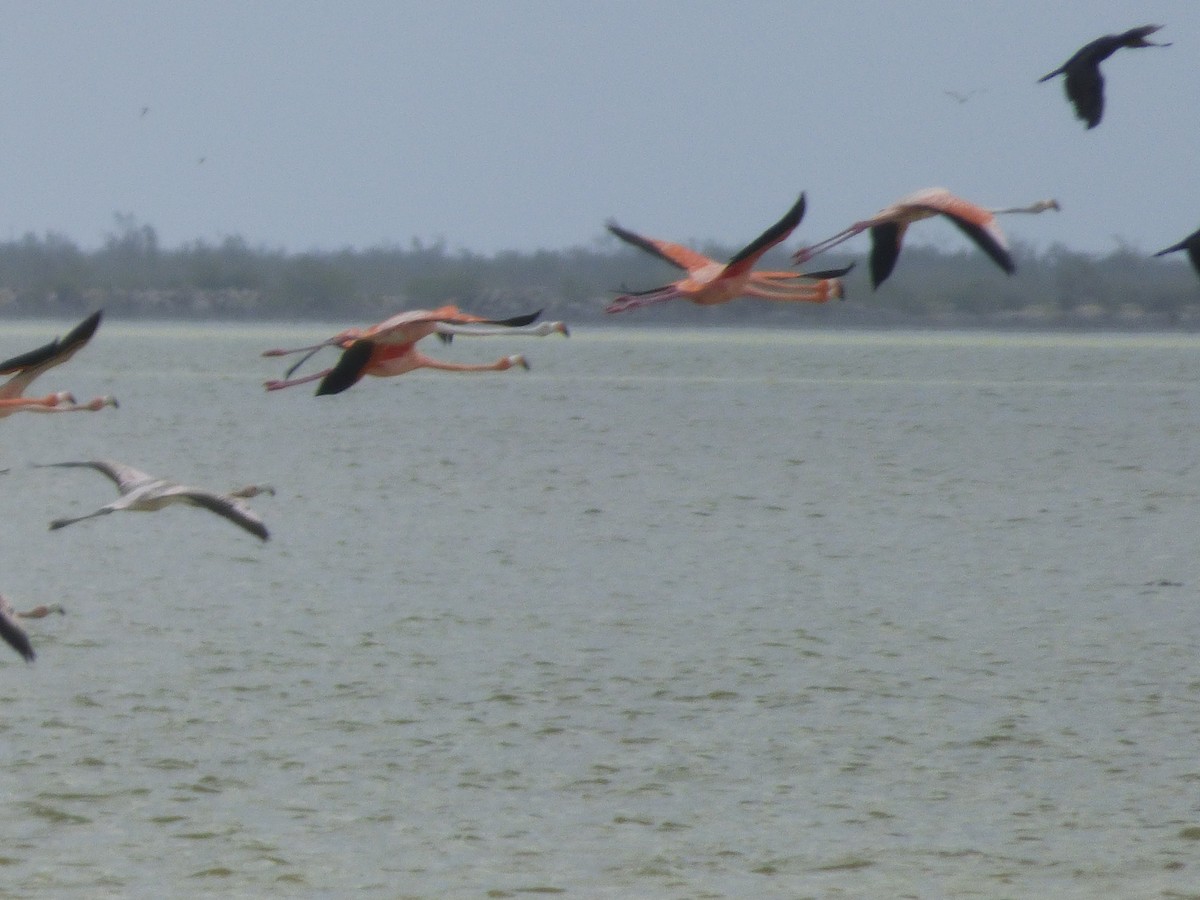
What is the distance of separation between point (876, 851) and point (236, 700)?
494 centimetres

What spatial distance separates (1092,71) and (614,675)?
31.2 feet

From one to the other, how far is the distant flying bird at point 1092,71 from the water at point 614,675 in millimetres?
5140

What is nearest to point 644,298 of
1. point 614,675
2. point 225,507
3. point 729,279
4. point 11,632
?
point 729,279

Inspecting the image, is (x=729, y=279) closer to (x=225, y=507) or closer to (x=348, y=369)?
(x=348, y=369)

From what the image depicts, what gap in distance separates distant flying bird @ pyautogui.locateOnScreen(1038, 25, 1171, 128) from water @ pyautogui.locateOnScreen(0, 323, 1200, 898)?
5140 millimetres

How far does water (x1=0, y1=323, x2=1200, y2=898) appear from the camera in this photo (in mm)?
12484

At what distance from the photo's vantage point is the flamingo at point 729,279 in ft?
21.0

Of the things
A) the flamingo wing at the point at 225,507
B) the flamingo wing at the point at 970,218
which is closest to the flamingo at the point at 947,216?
the flamingo wing at the point at 970,218

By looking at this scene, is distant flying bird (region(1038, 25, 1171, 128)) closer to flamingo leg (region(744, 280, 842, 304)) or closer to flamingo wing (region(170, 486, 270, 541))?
flamingo leg (region(744, 280, 842, 304))

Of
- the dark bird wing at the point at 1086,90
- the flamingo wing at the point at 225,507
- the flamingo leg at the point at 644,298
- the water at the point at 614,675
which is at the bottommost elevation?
the water at the point at 614,675

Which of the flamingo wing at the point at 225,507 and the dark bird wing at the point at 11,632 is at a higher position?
the flamingo wing at the point at 225,507

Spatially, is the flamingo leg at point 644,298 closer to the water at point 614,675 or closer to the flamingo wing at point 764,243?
the flamingo wing at point 764,243

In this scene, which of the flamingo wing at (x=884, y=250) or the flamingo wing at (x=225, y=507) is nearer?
the flamingo wing at (x=884, y=250)

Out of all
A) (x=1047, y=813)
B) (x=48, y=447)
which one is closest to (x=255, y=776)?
(x=1047, y=813)
